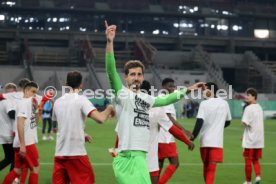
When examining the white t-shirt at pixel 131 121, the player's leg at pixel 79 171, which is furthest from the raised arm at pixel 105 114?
the player's leg at pixel 79 171

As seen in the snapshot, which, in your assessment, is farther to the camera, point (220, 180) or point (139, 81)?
point (220, 180)

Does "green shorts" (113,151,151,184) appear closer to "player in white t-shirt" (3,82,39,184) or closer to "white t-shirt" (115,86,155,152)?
"white t-shirt" (115,86,155,152)

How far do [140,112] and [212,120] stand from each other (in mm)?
4767

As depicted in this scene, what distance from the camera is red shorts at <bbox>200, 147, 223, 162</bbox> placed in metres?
12.9

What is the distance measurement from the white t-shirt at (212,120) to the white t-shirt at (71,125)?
3680 millimetres

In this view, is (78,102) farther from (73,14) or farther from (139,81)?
(73,14)

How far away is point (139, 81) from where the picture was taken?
8.32 m

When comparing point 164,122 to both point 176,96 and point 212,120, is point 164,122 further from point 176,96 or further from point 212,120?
point 176,96

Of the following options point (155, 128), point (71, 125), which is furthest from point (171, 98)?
point (155, 128)

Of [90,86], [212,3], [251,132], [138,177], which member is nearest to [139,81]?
[138,177]

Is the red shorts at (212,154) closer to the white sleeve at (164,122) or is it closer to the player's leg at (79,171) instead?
the white sleeve at (164,122)

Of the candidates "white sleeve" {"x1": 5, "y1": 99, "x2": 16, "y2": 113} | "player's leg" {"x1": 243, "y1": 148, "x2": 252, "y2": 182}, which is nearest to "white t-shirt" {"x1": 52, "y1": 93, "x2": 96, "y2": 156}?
"white sleeve" {"x1": 5, "y1": 99, "x2": 16, "y2": 113}

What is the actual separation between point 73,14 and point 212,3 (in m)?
14.9

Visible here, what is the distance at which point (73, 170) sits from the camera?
32.1 feet
